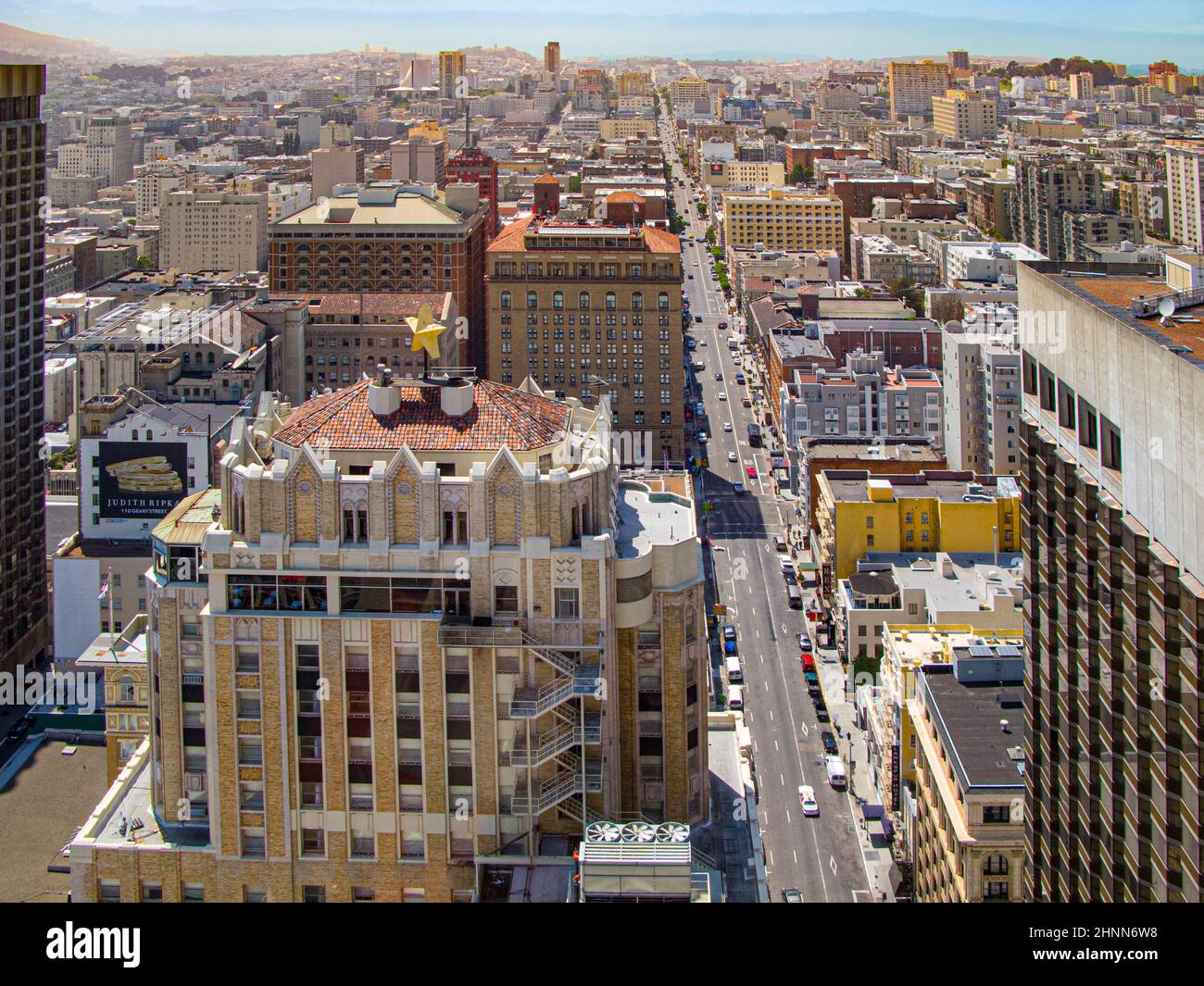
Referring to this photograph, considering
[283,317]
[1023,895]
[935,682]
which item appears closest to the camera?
[1023,895]

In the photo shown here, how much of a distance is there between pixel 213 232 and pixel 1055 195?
7246 centimetres

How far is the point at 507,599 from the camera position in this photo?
19.7m

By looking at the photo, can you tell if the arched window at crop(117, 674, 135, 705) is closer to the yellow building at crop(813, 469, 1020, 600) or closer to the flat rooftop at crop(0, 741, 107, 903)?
the flat rooftop at crop(0, 741, 107, 903)

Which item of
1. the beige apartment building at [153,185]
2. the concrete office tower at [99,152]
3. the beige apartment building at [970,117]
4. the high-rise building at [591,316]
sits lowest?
the high-rise building at [591,316]

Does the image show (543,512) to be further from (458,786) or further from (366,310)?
(366,310)

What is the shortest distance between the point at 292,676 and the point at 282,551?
173 cm

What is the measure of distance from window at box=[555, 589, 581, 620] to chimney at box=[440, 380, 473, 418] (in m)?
3.35

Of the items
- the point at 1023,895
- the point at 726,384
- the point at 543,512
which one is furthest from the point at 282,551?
the point at 726,384

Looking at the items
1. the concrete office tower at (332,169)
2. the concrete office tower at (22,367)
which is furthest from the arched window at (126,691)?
the concrete office tower at (332,169)

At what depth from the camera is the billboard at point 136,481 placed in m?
52.6

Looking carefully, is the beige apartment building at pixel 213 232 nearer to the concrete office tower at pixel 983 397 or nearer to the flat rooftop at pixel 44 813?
the concrete office tower at pixel 983 397

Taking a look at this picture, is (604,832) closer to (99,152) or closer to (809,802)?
(809,802)

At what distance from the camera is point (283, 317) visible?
71312mm

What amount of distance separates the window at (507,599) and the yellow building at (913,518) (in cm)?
3458
